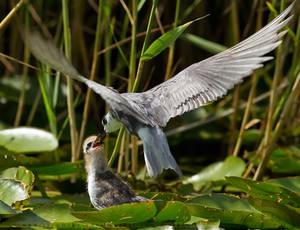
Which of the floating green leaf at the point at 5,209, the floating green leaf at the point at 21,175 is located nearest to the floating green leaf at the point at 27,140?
the floating green leaf at the point at 21,175

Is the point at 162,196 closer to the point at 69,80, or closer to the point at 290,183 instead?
the point at 290,183

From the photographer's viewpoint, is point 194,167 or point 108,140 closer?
point 108,140

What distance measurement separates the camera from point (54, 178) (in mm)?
3500

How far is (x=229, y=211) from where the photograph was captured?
239 cm

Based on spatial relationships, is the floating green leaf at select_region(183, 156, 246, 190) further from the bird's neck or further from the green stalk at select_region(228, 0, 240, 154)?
the bird's neck

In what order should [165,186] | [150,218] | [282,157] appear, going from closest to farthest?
1. [150,218]
2. [165,186]
3. [282,157]

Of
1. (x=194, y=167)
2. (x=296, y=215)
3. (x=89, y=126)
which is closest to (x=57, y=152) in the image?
(x=89, y=126)

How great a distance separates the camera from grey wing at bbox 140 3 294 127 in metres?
2.47

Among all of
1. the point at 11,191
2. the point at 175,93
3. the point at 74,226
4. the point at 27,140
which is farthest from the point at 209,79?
the point at 27,140

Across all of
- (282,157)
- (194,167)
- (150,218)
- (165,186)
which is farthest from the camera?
(194,167)

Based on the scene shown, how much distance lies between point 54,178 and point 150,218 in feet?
4.25

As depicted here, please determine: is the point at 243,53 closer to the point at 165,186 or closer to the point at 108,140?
the point at 165,186

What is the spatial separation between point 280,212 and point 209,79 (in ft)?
2.09

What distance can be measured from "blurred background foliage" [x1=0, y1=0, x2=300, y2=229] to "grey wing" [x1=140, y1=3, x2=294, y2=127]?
193mm
